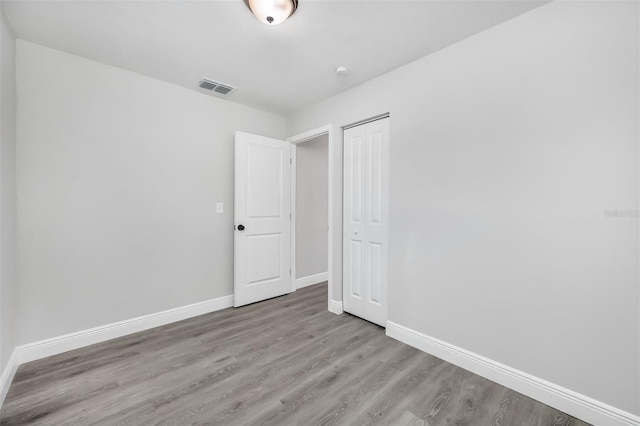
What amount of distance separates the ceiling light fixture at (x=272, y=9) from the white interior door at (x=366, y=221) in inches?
53.6

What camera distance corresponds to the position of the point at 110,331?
8.32 feet

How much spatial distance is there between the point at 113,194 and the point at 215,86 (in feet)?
5.00

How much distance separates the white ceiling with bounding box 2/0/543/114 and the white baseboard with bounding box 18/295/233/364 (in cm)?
247

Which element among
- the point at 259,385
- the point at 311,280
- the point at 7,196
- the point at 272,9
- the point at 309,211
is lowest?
the point at 259,385

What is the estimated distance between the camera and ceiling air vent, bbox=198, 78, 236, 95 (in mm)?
2877

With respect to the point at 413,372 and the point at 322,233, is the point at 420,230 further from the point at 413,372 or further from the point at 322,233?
the point at 322,233

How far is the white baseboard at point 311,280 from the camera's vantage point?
4.07 m

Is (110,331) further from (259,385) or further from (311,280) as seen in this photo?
(311,280)

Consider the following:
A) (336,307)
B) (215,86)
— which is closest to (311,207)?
(336,307)

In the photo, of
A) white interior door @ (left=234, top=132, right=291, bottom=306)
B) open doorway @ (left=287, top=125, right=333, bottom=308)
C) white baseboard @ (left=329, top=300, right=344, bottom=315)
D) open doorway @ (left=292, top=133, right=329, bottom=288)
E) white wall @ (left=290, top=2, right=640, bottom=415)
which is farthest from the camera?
open doorway @ (left=292, top=133, right=329, bottom=288)

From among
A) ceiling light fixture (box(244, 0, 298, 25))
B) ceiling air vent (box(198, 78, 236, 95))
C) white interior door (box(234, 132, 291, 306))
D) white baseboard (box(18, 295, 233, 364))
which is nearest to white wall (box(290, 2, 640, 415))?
ceiling light fixture (box(244, 0, 298, 25))

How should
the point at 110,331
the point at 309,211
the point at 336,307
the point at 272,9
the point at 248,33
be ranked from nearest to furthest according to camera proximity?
1. the point at 272,9
2. the point at 248,33
3. the point at 110,331
4. the point at 336,307
5. the point at 309,211

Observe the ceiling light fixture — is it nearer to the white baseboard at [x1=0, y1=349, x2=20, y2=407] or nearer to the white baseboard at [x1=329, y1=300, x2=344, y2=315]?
the white baseboard at [x1=329, y1=300, x2=344, y2=315]

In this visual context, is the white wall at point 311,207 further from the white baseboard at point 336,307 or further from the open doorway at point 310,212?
the white baseboard at point 336,307
